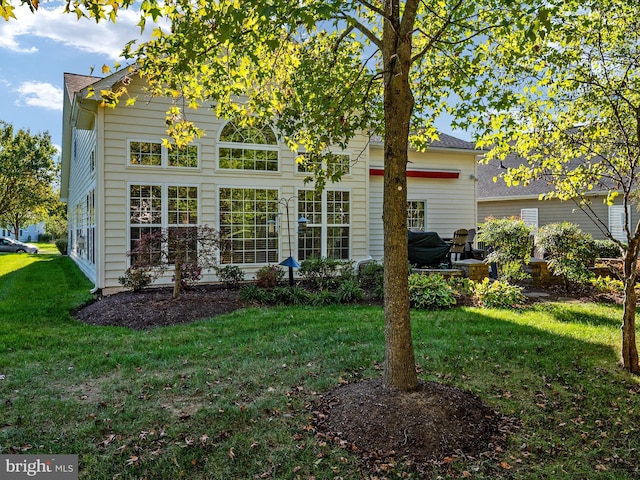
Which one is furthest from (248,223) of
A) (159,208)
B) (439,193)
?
(439,193)

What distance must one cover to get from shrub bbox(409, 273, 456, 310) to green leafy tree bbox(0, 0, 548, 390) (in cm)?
358

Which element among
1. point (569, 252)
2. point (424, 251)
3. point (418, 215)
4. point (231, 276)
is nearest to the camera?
point (569, 252)

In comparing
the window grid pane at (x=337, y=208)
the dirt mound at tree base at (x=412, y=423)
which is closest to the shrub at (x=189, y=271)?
the window grid pane at (x=337, y=208)

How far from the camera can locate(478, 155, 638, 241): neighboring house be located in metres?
A: 16.2

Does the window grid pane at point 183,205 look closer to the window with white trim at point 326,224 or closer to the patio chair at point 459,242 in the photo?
the window with white trim at point 326,224

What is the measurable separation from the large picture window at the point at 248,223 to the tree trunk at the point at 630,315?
7562 millimetres

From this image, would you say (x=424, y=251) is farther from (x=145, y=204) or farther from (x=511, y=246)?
(x=145, y=204)

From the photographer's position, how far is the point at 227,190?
33.8 feet

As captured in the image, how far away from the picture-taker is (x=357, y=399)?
3668 millimetres

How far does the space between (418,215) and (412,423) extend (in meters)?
10.5

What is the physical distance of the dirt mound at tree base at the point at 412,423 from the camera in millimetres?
3057

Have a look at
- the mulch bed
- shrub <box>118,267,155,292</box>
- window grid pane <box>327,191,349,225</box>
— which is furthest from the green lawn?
window grid pane <box>327,191,349,225</box>

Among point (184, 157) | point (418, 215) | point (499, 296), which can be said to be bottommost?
point (499, 296)

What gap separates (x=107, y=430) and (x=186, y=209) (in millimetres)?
7027
